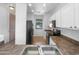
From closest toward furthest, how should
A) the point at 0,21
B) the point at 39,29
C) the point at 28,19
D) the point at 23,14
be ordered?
the point at 0,21 → the point at 23,14 → the point at 39,29 → the point at 28,19

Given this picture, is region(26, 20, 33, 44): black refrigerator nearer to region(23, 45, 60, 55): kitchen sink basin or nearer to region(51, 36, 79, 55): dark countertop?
region(51, 36, 79, 55): dark countertop

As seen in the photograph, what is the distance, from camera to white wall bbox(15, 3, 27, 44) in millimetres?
3879

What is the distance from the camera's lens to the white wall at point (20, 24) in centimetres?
388

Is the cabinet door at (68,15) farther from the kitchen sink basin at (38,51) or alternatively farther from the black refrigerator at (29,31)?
the black refrigerator at (29,31)

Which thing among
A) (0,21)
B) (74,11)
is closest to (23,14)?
(0,21)

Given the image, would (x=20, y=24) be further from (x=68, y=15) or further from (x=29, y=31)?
(x=68, y=15)

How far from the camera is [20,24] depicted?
161 inches

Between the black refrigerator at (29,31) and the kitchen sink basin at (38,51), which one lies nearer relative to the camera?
the kitchen sink basin at (38,51)

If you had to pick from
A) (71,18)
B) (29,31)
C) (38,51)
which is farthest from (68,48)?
(29,31)

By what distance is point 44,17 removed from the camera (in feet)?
15.0

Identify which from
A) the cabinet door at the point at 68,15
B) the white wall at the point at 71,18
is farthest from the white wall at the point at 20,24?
the cabinet door at the point at 68,15

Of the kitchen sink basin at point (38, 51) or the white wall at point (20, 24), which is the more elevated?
the white wall at point (20, 24)

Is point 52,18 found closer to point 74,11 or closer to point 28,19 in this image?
point 28,19
